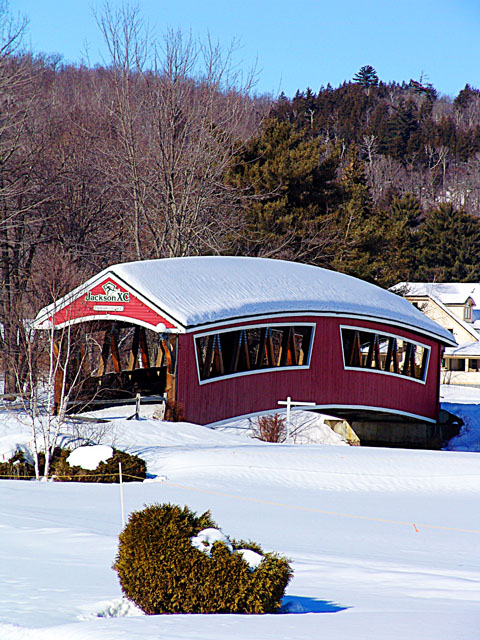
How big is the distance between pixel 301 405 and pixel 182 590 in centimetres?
1607

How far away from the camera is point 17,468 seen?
1548 cm

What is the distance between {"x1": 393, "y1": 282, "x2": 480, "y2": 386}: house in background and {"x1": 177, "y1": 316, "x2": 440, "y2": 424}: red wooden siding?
22.4m

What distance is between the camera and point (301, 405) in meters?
23.2

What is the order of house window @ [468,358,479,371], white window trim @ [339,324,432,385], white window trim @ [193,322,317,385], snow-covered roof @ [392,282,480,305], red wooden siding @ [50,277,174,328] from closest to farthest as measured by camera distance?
red wooden siding @ [50,277,174,328] < white window trim @ [193,322,317,385] < white window trim @ [339,324,432,385] < house window @ [468,358,479,371] < snow-covered roof @ [392,282,480,305]

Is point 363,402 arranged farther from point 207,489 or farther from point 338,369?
point 207,489

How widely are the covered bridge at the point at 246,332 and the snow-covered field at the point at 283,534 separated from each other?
207cm

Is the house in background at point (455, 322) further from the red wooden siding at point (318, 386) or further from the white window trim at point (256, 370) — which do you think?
the white window trim at point (256, 370)

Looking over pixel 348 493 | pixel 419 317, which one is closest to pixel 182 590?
pixel 348 493

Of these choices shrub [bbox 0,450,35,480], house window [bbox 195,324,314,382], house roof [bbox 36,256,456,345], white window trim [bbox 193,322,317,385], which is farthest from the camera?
house window [bbox 195,324,314,382]

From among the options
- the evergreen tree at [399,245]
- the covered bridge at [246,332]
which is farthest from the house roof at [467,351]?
the covered bridge at [246,332]

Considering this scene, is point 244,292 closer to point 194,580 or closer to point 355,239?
point 194,580

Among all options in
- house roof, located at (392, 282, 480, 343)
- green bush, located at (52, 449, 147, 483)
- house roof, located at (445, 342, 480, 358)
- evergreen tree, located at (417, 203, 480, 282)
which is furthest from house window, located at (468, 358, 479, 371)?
green bush, located at (52, 449, 147, 483)

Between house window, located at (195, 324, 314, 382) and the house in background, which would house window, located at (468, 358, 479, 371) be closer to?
the house in background

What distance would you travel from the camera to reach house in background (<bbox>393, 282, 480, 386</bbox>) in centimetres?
5072
